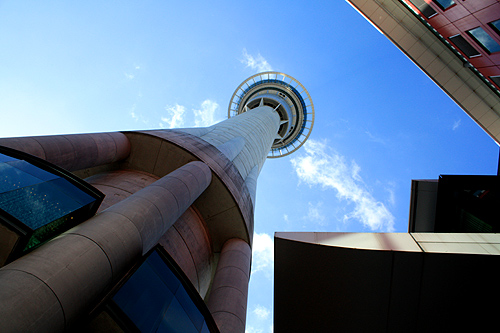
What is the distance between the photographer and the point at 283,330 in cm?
1027

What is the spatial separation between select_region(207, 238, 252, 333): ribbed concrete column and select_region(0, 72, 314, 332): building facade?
0.17 feet

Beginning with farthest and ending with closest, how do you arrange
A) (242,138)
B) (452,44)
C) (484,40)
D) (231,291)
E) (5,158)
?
(242,138) → (452,44) → (484,40) → (231,291) → (5,158)

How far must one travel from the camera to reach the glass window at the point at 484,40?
1709 cm

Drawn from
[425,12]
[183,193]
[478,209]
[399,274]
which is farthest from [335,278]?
[425,12]

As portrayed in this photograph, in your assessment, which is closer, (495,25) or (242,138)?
(495,25)

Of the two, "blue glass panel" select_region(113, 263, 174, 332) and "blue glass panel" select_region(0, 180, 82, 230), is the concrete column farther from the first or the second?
"blue glass panel" select_region(0, 180, 82, 230)

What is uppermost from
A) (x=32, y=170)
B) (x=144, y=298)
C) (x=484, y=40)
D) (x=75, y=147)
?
(x=484, y=40)

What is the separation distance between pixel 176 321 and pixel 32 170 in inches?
256

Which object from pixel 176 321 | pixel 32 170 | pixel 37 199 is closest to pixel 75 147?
pixel 32 170

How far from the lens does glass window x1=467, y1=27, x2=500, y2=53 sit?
17.1 meters

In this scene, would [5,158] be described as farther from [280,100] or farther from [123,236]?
[280,100]

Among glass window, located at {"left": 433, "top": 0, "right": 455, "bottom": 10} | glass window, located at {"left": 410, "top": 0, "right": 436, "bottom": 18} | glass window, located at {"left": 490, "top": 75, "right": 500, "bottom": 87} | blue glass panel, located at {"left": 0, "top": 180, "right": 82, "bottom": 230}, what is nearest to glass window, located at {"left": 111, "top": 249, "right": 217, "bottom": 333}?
blue glass panel, located at {"left": 0, "top": 180, "right": 82, "bottom": 230}

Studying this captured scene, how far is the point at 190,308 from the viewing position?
8617 mm

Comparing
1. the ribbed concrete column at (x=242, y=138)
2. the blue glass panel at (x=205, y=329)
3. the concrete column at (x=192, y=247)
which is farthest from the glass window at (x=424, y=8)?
the blue glass panel at (x=205, y=329)
